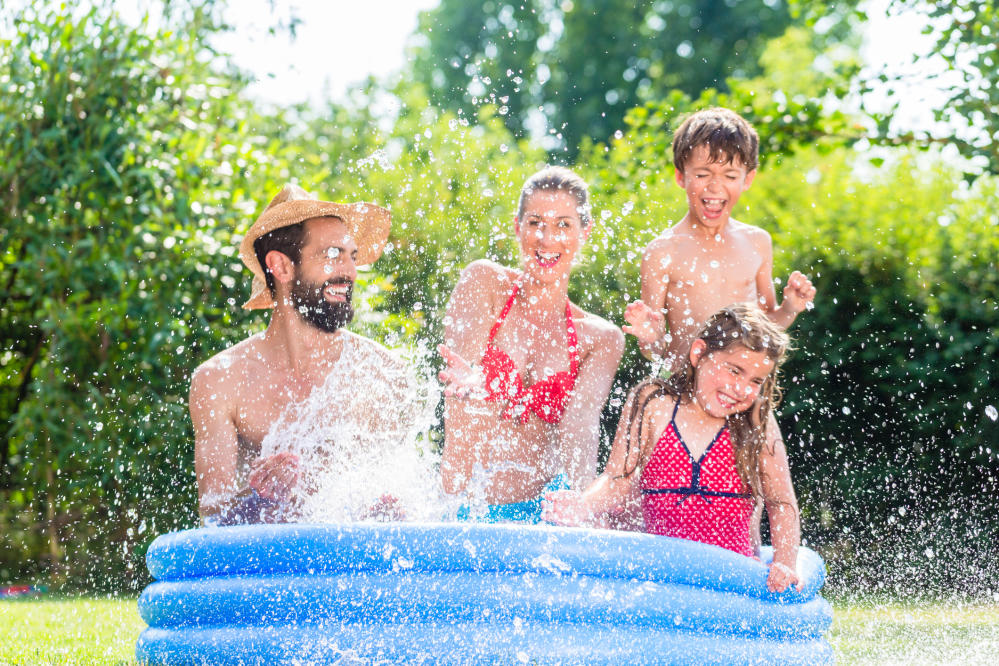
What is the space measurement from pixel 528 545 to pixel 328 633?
0.56m

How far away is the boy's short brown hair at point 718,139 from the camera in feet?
13.7

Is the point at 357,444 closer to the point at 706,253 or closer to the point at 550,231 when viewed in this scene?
the point at 550,231

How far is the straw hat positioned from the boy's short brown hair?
1.21 m

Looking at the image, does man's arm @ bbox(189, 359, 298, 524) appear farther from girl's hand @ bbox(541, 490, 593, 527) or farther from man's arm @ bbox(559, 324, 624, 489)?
man's arm @ bbox(559, 324, 624, 489)

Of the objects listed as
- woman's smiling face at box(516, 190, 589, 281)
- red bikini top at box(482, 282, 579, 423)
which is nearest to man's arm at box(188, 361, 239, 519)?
red bikini top at box(482, 282, 579, 423)

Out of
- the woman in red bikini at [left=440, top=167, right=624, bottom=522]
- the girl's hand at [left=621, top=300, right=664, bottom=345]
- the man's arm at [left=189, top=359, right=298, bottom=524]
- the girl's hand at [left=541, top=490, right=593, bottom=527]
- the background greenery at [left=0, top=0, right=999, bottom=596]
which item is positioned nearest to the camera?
the girl's hand at [left=541, top=490, right=593, bottom=527]

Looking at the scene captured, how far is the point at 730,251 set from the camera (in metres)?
4.29

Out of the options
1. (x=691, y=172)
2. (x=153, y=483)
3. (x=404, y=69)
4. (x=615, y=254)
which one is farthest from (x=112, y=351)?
(x=404, y=69)

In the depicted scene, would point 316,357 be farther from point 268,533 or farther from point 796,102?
point 796,102

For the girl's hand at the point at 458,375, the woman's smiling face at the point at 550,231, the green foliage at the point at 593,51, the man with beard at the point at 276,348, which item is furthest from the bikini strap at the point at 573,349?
Result: the green foliage at the point at 593,51

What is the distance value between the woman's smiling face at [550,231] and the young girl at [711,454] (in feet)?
2.41

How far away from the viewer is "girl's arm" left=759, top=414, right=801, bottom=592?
335 cm

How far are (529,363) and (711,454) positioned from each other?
95 centimetres

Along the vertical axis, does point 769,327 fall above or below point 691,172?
below
